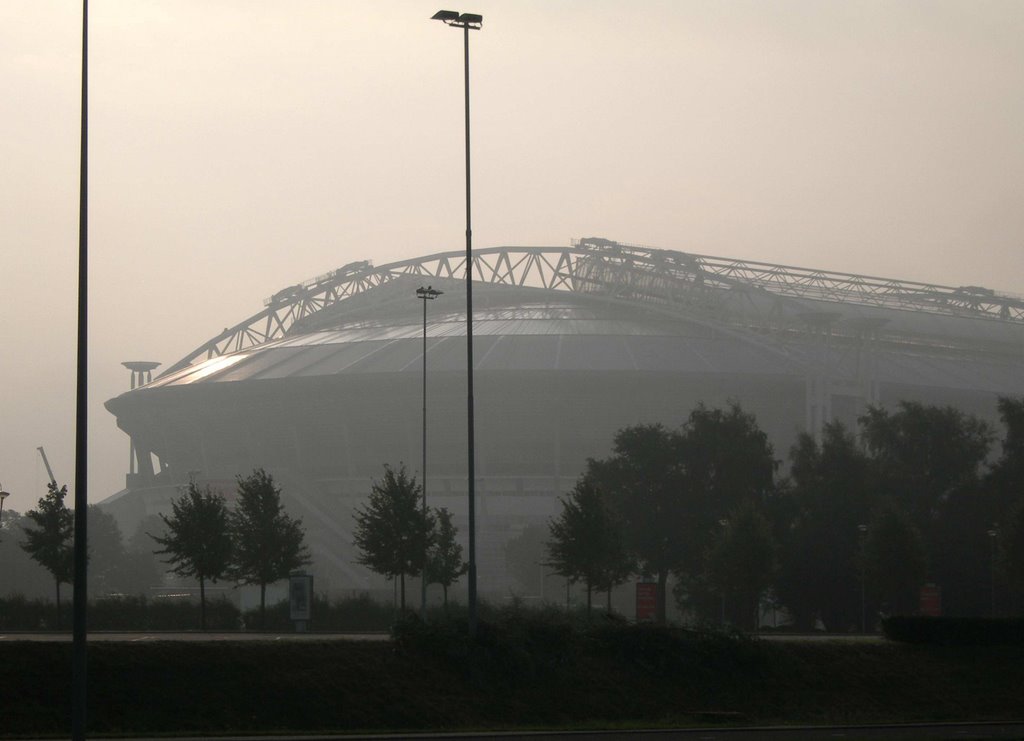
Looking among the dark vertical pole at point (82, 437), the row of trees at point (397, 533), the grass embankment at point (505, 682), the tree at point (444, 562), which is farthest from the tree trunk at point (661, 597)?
the dark vertical pole at point (82, 437)

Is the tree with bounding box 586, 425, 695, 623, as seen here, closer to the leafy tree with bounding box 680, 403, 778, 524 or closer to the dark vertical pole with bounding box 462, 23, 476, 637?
the leafy tree with bounding box 680, 403, 778, 524

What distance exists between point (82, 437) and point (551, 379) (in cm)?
9313

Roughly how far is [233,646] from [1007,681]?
18963 millimetres

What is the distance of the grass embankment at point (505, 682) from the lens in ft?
101

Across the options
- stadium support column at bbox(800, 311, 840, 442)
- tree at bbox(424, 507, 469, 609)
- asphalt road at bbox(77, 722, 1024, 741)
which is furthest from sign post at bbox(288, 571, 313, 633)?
stadium support column at bbox(800, 311, 840, 442)

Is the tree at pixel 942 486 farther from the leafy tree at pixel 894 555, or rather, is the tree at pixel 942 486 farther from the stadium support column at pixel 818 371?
the stadium support column at pixel 818 371

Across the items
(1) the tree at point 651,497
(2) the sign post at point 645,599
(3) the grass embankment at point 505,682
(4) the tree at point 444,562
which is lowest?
(3) the grass embankment at point 505,682

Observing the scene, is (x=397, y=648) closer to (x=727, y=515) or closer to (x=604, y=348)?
(x=727, y=515)

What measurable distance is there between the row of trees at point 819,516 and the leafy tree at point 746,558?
53 millimetres

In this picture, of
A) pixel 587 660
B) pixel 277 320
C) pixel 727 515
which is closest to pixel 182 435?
pixel 277 320

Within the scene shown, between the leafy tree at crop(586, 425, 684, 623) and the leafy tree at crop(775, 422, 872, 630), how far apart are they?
489 centimetres

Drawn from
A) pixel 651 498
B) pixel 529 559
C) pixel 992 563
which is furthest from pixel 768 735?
pixel 529 559

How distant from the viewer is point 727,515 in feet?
230

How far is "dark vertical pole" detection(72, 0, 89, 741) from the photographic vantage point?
2053 centimetres
